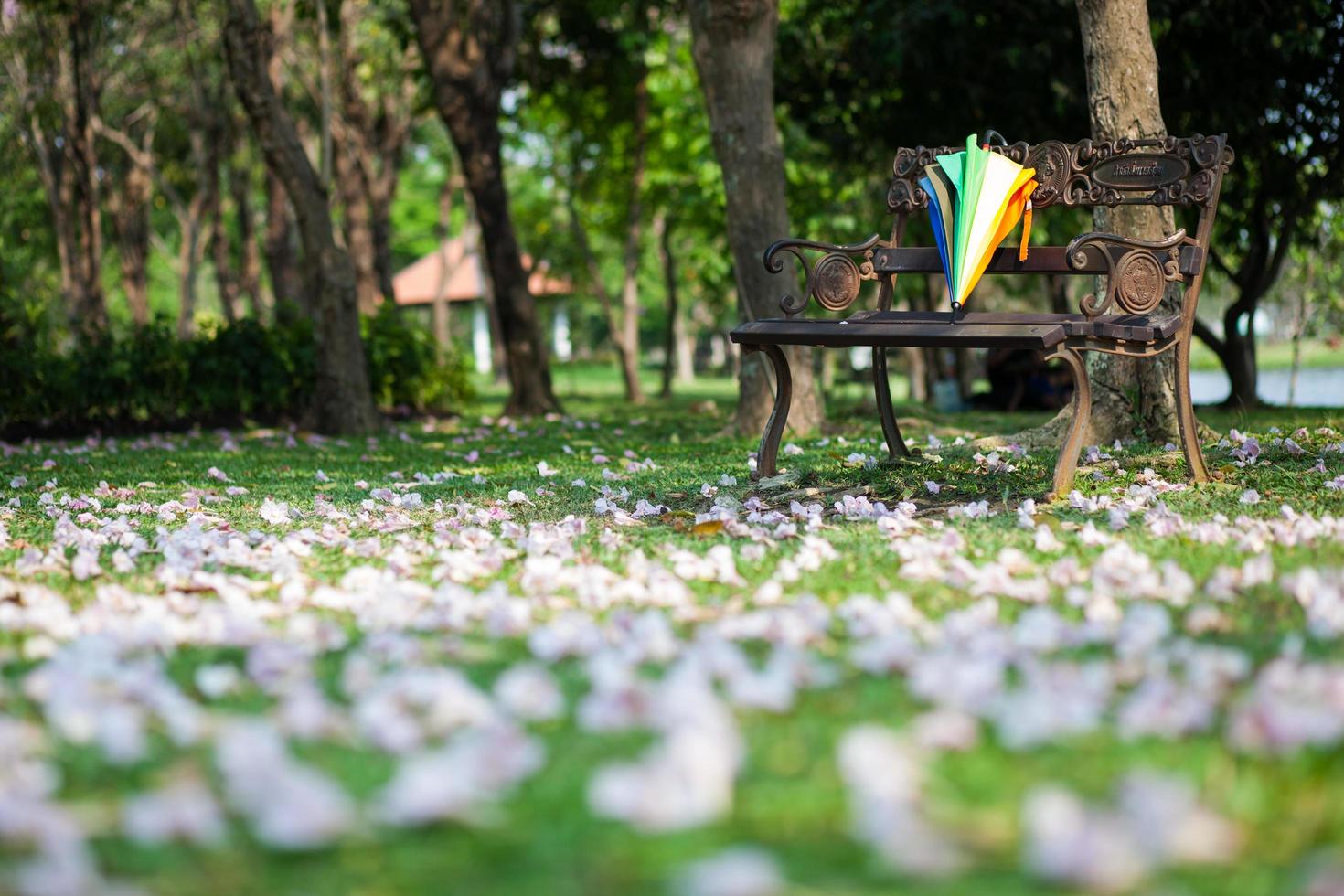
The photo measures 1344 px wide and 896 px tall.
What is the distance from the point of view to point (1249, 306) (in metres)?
Result: 14.0

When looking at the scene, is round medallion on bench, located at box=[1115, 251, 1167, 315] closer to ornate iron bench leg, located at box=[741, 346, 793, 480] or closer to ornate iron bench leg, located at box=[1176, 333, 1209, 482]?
ornate iron bench leg, located at box=[1176, 333, 1209, 482]

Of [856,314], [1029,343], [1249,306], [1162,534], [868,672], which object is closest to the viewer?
[868,672]

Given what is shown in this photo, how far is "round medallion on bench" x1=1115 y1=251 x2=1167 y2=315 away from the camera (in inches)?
215

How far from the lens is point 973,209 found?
579 cm

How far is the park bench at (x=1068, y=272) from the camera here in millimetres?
5270

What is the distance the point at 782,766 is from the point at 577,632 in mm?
929

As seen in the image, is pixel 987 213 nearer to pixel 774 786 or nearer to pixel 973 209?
pixel 973 209

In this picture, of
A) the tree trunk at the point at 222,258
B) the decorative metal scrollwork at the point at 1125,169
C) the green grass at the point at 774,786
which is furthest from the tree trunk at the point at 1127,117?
the tree trunk at the point at 222,258

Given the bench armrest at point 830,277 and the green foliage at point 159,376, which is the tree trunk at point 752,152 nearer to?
the bench armrest at point 830,277

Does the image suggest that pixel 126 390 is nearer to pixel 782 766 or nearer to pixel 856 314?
pixel 856 314

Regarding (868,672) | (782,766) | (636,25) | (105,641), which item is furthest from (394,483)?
(636,25)

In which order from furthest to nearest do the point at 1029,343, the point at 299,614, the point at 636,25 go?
the point at 636,25, the point at 1029,343, the point at 299,614

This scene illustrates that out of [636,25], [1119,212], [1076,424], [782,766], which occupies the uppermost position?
[636,25]

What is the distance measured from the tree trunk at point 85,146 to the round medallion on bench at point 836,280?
1400 centimetres
